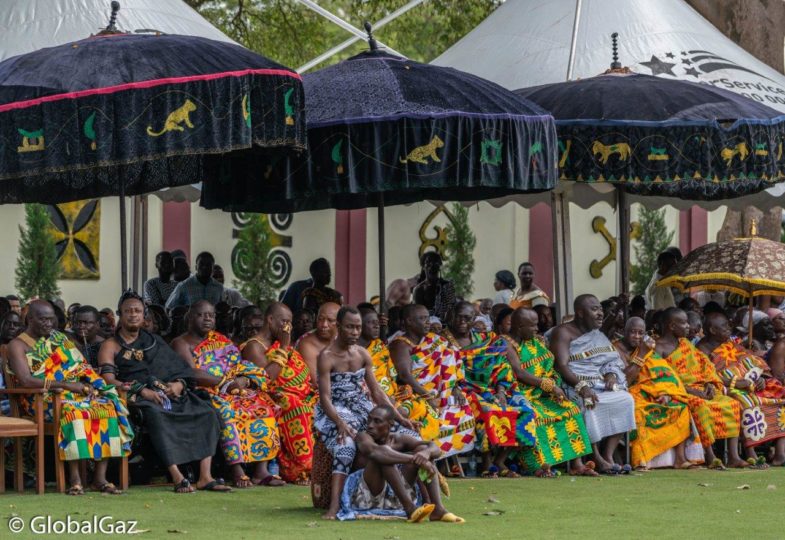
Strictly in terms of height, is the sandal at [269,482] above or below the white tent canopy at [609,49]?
below

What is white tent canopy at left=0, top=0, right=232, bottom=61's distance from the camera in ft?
42.8

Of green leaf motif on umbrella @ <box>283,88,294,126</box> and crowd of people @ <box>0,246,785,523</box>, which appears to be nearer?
crowd of people @ <box>0,246,785,523</box>

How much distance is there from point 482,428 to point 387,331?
1.24 metres

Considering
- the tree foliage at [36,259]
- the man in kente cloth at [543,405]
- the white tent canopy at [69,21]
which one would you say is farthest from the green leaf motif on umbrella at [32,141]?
the tree foliage at [36,259]

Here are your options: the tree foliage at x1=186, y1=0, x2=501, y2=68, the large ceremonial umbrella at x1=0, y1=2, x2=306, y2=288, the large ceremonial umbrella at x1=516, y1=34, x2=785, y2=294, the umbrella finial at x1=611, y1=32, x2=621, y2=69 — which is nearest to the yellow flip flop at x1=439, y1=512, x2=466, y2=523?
the large ceremonial umbrella at x1=0, y1=2, x2=306, y2=288

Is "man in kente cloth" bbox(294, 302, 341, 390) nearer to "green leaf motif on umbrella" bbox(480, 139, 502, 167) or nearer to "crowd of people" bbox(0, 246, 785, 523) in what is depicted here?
"crowd of people" bbox(0, 246, 785, 523)

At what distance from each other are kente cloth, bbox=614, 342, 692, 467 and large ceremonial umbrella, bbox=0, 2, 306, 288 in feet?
12.4

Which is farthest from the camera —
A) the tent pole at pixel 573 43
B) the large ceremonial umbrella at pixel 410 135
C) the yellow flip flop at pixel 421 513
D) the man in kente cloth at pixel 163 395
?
the tent pole at pixel 573 43

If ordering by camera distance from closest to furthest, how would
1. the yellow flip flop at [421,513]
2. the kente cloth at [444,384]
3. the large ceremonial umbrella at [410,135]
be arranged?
1. the yellow flip flop at [421,513]
2. the large ceremonial umbrella at [410,135]
3. the kente cloth at [444,384]

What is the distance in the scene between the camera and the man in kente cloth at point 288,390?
1075 cm

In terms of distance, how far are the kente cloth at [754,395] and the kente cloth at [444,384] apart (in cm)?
266

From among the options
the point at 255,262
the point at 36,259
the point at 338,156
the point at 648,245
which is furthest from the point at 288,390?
the point at 648,245

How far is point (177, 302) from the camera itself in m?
13.6

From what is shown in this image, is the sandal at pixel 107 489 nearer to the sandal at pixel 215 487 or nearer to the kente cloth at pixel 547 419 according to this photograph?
the sandal at pixel 215 487
